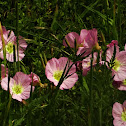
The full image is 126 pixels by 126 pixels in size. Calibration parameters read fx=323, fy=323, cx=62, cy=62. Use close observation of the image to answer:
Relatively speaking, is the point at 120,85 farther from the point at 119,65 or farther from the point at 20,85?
the point at 20,85

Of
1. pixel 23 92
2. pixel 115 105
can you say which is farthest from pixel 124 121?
pixel 23 92

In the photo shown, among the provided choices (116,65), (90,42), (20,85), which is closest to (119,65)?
(116,65)

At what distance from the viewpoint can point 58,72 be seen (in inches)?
44.6

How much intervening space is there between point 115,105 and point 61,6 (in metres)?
1.49

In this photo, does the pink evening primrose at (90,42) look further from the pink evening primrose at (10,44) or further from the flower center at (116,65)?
the pink evening primrose at (10,44)

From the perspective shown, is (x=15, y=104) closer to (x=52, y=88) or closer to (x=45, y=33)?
(x=52, y=88)

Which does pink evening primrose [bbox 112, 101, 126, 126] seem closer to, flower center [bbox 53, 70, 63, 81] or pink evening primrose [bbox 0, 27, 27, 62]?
flower center [bbox 53, 70, 63, 81]

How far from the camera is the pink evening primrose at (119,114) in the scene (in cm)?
105

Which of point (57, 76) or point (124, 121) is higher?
point (57, 76)

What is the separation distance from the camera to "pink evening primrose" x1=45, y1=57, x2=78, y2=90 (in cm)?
106

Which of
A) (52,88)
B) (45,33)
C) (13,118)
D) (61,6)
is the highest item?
(61,6)

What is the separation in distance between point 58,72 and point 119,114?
0.83ft

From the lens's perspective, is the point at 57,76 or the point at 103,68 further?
the point at 57,76

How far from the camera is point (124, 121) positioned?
1.09 meters
